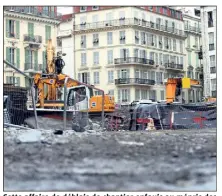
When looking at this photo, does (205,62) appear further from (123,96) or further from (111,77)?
(111,77)

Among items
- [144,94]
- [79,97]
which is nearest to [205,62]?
[144,94]

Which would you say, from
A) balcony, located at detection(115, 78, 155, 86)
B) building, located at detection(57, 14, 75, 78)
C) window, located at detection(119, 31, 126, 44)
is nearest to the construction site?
building, located at detection(57, 14, 75, 78)

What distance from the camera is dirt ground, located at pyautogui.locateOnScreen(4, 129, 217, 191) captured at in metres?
10.5

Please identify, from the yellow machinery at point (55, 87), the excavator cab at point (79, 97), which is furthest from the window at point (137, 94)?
the excavator cab at point (79, 97)

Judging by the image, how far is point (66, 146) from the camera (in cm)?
1237

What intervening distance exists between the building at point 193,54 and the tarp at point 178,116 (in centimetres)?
404

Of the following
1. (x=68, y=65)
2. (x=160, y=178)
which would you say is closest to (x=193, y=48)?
(x=68, y=65)

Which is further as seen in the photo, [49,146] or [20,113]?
[20,113]

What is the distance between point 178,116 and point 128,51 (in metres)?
8.18

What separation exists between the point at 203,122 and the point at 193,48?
35.3ft

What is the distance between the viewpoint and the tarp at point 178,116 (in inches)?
844

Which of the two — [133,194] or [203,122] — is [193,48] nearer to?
[203,122]

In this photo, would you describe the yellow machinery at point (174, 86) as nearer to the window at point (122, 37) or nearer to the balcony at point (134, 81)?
the balcony at point (134, 81)

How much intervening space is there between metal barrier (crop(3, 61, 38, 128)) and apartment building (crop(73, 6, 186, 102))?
7.92 m
